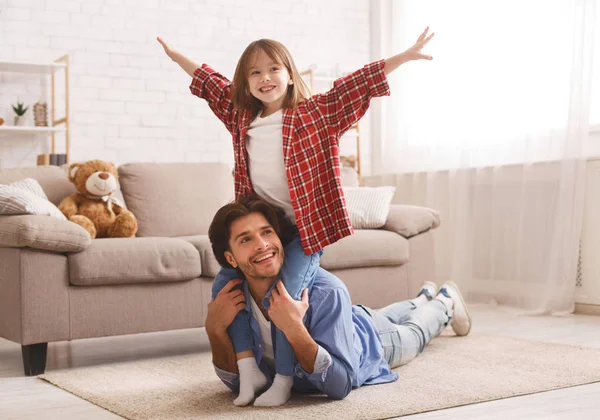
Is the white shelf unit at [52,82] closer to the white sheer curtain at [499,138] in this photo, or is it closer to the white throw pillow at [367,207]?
the white throw pillow at [367,207]

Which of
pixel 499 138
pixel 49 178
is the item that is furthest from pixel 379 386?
pixel 499 138

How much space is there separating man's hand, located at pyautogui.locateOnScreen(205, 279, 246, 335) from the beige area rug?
0.21m

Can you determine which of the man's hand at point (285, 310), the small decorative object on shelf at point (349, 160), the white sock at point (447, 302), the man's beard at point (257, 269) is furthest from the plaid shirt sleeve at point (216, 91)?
the small decorative object on shelf at point (349, 160)

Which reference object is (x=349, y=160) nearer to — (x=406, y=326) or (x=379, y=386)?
(x=406, y=326)

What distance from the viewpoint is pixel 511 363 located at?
2.67 meters

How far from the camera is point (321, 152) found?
7.17 feet

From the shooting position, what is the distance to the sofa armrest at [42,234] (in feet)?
8.77

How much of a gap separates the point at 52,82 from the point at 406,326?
9.37ft

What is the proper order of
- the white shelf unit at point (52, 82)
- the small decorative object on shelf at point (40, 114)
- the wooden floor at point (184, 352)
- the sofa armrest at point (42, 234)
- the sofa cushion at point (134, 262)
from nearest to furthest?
the wooden floor at point (184, 352), the sofa armrest at point (42, 234), the sofa cushion at point (134, 262), the white shelf unit at point (52, 82), the small decorative object on shelf at point (40, 114)

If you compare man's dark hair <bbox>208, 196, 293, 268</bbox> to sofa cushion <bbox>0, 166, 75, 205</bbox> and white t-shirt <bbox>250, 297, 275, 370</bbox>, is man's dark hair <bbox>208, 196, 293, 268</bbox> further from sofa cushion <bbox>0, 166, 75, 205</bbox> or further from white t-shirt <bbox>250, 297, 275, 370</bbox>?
sofa cushion <bbox>0, 166, 75, 205</bbox>

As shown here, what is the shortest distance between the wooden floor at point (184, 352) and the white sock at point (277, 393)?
0.36 metres

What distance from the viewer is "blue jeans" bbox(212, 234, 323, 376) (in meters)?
2.14

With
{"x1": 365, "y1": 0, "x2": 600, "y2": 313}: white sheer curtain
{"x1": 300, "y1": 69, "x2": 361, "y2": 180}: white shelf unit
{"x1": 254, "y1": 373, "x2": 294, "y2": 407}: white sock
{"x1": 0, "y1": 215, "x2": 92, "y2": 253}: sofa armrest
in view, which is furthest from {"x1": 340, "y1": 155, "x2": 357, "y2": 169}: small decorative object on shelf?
{"x1": 254, "y1": 373, "x2": 294, "y2": 407}: white sock

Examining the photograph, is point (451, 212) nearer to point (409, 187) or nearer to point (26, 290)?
point (409, 187)
